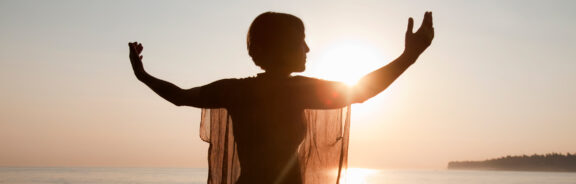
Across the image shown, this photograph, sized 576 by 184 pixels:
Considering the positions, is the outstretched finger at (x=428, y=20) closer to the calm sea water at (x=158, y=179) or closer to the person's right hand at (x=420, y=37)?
the person's right hand at (x=420, y=37)

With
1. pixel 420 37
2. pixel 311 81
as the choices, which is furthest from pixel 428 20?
pixel 311 81

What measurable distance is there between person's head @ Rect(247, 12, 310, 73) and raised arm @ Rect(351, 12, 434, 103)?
292mm

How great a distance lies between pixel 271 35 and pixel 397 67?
0.54 meters

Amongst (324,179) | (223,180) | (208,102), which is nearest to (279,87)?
(208,102)

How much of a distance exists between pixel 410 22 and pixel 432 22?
0.09 meters

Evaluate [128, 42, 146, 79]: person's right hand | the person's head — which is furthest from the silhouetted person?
[128, 42, 146, 79]: person's right hand

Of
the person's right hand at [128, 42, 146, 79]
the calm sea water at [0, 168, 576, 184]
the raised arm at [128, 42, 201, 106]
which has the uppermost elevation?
the person's right hand at [128, 42, 146, 79]

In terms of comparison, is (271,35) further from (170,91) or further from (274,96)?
(170,91)

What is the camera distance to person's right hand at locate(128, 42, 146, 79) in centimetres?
326

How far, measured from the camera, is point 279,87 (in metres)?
2.98

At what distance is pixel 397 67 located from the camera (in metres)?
2.75

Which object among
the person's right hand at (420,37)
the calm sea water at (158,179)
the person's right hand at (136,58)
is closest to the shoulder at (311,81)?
the person's right hand at (420,37)

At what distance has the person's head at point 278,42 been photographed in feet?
9.61

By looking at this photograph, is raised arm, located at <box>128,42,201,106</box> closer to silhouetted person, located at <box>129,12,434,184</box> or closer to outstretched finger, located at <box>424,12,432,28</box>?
silhouetted person, located at <box>129,12,434,184</box>
